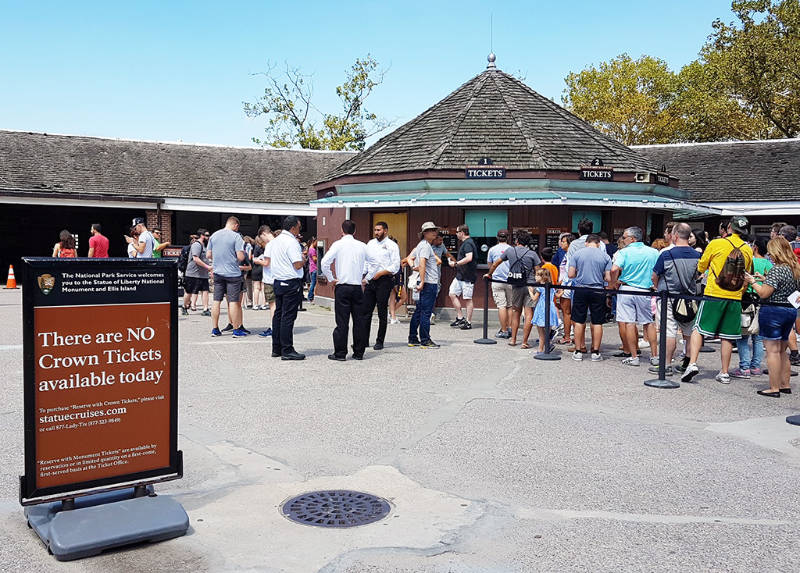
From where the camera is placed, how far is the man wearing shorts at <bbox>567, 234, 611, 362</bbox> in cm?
1044

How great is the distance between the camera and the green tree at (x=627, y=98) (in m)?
46.3

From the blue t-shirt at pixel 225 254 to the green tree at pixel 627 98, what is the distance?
127 ft

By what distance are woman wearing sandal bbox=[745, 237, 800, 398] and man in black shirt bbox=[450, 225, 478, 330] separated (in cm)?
600

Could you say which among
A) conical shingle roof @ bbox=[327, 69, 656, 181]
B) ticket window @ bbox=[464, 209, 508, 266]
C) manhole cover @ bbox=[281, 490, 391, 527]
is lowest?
manhole cover @ bbox=[281, 490, 391, 527]

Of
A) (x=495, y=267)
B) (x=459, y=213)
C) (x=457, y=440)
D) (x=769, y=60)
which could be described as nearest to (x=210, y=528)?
(x=457, y=440)

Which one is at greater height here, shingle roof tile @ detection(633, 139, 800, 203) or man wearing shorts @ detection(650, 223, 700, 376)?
shingle roof tile @ detection(633, 139, 800, 203)

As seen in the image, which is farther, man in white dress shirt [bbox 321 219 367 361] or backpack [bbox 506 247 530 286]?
backpack [bbox 506 247 530 286]

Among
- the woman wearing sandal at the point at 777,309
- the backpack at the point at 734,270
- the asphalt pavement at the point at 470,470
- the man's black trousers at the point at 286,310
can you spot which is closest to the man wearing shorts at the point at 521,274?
the asphalt pavement at the point at 470,470

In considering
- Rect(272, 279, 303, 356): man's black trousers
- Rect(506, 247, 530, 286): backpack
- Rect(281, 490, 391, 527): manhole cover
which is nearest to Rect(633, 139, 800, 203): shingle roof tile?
Rect(506, 247, 530, 286): backpack

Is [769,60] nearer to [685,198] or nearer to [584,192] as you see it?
[685,198]

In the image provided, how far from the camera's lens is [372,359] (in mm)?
10445

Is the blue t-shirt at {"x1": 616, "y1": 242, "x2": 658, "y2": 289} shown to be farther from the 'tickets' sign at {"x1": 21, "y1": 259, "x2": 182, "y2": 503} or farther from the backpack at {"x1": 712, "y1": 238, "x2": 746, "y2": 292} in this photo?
the 'tickets' sign at {"x1": 21, "y1": 259, "x2": 182, "y2": 503}

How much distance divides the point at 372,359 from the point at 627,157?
1056 cm

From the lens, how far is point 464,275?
14102mm
